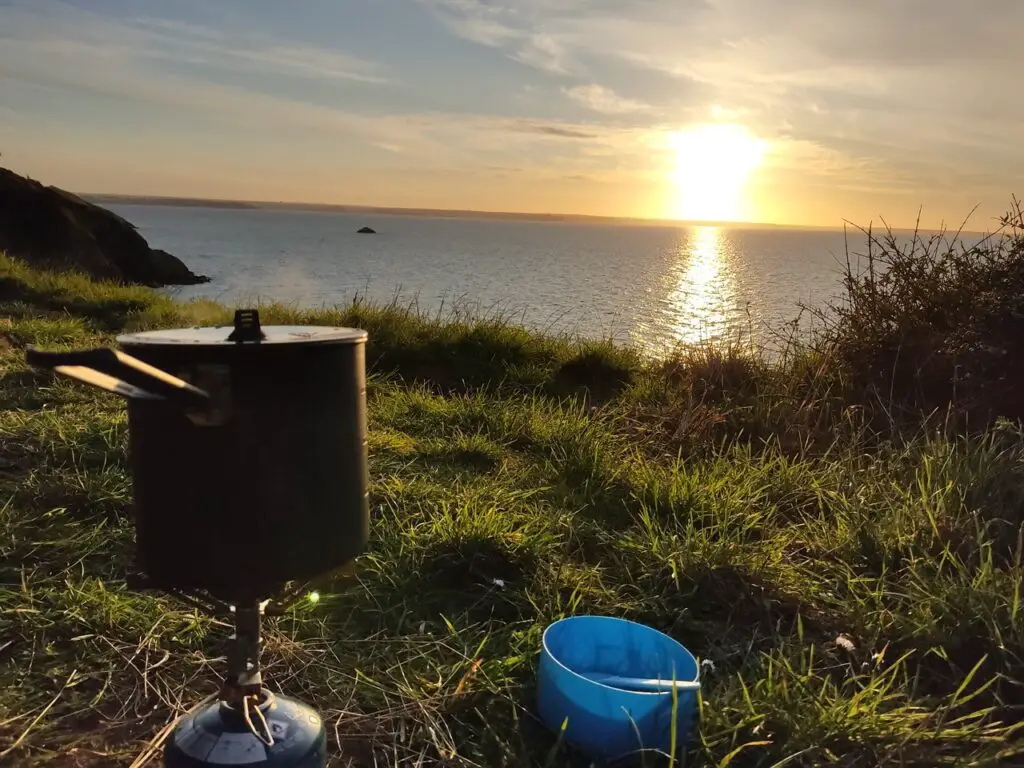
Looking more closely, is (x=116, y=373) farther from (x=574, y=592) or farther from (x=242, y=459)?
(x=574, y=592)

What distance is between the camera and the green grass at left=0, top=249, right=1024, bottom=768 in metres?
1.98

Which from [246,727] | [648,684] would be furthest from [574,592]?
[246,727]

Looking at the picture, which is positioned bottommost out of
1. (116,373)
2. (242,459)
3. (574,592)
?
→ (574,592)

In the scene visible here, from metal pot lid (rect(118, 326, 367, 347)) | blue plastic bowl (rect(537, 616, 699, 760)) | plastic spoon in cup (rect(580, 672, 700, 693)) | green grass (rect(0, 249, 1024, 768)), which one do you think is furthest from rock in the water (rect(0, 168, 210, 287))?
plastic spoon in cup (rect(580, 672, 700, 693))

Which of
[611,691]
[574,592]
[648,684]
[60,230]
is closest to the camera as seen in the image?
[611,691]

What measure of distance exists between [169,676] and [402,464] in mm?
1750

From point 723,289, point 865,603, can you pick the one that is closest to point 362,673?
point 865,603

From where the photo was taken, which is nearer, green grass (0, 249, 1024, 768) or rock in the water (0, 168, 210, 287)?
green grass (0, 249, 1024, 768)

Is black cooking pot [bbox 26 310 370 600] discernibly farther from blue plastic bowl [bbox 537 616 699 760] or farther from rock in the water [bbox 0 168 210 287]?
rock in the water [bbox 0 168 210 287]

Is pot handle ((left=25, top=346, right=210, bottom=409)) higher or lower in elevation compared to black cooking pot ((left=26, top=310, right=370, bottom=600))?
higher

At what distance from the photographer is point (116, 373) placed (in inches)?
48.6

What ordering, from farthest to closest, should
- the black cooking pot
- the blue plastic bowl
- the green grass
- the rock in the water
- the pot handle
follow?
1. the rock in the water
2. the green grass
3. the blue plastic bowl
4. the black cooking pot
5. the pot handle

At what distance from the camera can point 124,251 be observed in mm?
20359

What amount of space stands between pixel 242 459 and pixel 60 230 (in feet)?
62.0
